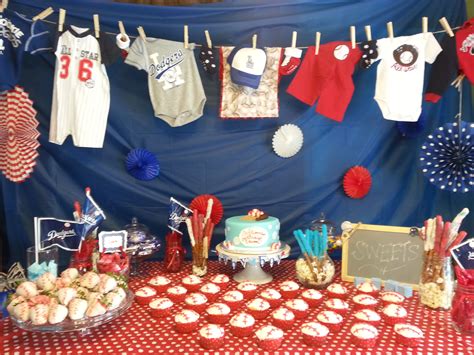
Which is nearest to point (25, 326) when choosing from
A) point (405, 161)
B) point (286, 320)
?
point (286, 320)

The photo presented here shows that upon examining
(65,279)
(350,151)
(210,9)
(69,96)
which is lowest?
(65,279)

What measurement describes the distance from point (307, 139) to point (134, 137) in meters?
0.82

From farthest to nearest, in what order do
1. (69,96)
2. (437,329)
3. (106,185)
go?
(106,185), (69,96), (437,329)

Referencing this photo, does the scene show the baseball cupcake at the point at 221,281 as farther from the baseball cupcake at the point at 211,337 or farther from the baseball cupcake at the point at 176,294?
the baseball cupcake at the point at 211,337

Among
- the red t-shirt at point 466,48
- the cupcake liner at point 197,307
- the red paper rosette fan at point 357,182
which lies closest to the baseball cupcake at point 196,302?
the cupcake liner at point 197,307

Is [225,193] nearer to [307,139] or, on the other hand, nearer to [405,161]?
[307,139]

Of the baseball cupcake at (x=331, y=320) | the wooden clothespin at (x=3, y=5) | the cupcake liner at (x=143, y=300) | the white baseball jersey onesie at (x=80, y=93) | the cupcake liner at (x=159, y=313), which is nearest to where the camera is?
the baseball cupcake at (x=331, y=320)

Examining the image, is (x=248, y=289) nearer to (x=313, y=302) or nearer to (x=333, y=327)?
(x=313, y=302)

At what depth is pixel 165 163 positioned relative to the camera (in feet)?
6.84

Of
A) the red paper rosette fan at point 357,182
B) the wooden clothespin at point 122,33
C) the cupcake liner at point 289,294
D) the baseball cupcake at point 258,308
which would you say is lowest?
the cupcake liner at point 289,294

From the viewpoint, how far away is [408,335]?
1.21 metres

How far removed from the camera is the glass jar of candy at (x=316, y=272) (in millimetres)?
1606

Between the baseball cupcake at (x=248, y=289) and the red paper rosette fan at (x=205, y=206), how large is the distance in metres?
0.44

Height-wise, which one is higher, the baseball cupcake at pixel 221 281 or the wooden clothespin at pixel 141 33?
the wooden clothespin at pixel 141 33
